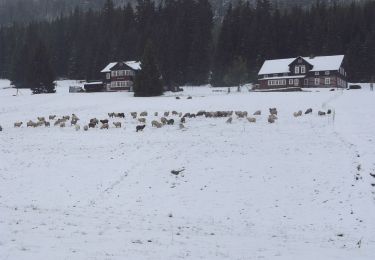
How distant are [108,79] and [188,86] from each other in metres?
16.5

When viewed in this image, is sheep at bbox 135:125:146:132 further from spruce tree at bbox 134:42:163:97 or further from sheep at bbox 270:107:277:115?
spruce tree at bbox 134:42:163:97

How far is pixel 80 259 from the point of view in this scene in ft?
41.9

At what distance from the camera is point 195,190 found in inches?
978

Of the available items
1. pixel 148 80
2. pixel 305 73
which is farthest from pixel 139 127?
pixel 305 73

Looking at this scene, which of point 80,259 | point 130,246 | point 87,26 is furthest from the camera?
point 87,26

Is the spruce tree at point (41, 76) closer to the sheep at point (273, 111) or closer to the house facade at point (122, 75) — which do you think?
the house facade at point (122, 75)

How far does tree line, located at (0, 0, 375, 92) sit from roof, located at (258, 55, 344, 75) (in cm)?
472

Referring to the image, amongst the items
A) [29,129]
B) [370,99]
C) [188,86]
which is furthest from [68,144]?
[188,86]

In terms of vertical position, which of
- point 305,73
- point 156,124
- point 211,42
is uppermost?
point 211,42

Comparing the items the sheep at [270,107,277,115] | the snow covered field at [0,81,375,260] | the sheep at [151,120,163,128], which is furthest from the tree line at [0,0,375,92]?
the snow covered field at [0,81,375,260]

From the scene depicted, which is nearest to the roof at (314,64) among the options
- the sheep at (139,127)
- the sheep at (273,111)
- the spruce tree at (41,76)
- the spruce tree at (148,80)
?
the spruce tree at (148,80)

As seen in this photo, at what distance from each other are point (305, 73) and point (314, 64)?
2.41m

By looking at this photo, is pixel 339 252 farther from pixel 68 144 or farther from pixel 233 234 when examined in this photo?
pixel 68 144

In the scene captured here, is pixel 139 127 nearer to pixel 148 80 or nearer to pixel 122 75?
pixel 148 80
